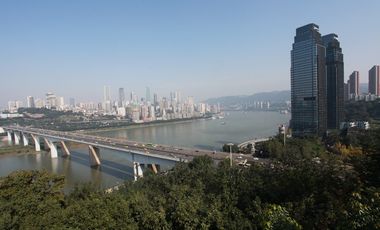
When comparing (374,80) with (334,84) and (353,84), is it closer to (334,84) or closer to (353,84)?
(353,84)

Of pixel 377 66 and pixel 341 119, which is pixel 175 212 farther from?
pixel 377 66

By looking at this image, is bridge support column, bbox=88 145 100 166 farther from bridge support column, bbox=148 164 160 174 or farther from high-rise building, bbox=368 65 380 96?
high-rise building, bbox=368 65 380 96

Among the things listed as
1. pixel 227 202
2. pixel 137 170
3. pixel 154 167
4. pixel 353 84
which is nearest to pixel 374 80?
pixel 353 84

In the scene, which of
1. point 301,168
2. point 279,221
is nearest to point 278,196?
point 301,168

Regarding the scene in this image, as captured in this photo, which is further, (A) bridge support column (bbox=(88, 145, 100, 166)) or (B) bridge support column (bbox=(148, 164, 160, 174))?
(A) bridge support column (bbox=(88, 145, 100, 166))

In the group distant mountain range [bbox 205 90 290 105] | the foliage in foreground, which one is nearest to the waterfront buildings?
the foliage in foreground

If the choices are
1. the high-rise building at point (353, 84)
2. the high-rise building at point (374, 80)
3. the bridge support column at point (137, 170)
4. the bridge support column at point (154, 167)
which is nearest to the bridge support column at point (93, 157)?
the bridge support column at point (137, 170)

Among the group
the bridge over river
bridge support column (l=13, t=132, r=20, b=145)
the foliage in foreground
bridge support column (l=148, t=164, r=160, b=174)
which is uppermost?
the foliage in foreground

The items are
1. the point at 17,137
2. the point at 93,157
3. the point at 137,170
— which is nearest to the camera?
the point at 137,170
